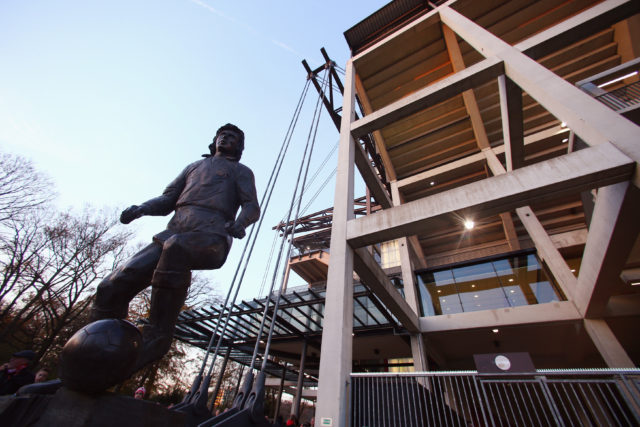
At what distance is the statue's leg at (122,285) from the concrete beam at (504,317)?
36.5 feet

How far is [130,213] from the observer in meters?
2.74

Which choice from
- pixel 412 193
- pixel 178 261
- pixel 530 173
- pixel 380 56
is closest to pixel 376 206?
pixel 412 193

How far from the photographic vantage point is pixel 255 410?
199 centimetres

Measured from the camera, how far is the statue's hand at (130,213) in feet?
8.82

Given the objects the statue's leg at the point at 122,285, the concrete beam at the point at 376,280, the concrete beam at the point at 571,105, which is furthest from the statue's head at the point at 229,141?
the concrete beam at the point at 571,105

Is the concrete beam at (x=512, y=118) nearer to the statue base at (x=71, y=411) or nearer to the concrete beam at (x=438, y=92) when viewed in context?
the concrete beam at (x=438, y=92)

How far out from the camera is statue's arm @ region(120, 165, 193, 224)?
275 cm

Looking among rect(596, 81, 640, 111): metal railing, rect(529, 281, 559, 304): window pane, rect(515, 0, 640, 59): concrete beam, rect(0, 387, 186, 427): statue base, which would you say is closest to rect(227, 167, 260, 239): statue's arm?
rect(0, 387, 186, 427): statue base

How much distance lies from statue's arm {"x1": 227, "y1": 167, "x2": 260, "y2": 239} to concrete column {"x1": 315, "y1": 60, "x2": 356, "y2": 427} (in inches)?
138

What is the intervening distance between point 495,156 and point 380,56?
8463 mm

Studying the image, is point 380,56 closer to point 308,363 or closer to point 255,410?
point 255,410

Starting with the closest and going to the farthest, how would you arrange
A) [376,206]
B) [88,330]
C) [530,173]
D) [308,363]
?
[88,330] < [530,173] < [308,363] < [376,206]

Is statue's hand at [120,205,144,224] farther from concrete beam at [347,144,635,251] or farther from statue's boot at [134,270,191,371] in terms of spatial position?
concrete beam at [347,144,635,251]

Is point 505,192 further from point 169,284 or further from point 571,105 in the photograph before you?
point 169,284
